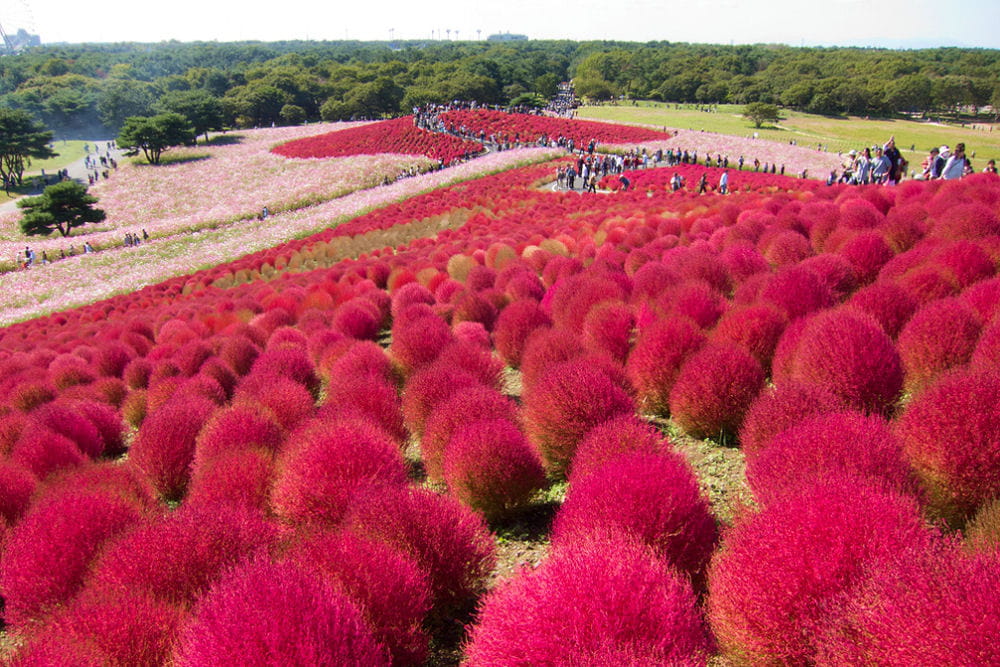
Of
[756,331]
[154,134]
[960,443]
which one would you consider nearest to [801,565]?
[960,443]

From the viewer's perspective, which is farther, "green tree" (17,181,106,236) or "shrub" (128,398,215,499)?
"green tree" (17,181,106,236)

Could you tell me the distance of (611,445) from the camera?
178 inches

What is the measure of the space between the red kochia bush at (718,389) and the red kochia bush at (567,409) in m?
0.58

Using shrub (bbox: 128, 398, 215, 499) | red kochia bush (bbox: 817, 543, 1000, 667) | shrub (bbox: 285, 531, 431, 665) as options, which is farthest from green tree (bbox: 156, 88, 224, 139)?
red kochia bush (bbox: 817, 543, 1000, 667)

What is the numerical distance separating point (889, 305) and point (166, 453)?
8.33 meters

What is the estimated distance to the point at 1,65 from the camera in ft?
468

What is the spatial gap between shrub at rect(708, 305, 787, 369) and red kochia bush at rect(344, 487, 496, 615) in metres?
3.68

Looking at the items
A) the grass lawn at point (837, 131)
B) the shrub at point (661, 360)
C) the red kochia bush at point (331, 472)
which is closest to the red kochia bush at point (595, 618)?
the red kochia bush at point (331, 472)

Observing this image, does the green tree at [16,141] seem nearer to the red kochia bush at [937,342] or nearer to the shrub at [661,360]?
the shrub at [661,360]

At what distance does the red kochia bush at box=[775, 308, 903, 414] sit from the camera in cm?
490

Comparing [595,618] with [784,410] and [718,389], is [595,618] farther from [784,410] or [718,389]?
[718,389]

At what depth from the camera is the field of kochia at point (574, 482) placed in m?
2.68

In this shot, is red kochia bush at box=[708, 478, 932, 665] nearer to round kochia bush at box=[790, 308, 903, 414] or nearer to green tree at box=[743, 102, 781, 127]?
round kochia bush at box=[790, 308, 903, 414]

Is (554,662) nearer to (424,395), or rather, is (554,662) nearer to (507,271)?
(424,395)
